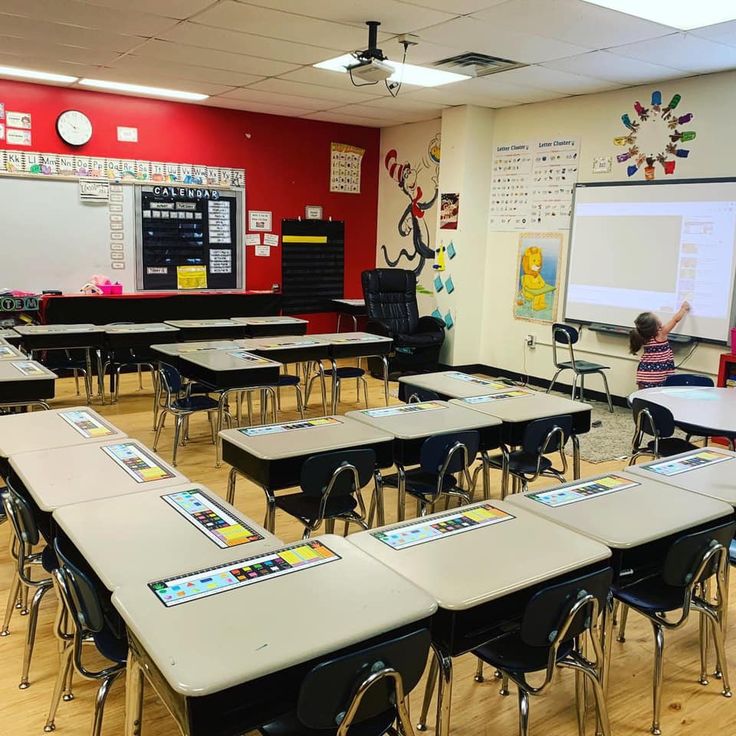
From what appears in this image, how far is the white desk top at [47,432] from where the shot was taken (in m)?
2.73

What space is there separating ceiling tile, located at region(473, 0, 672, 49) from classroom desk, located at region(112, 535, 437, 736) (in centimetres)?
366

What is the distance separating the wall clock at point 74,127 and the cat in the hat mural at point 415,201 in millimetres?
3697

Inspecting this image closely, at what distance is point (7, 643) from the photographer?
2666mm

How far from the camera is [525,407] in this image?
12.2ft

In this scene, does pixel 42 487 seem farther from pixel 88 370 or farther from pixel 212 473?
pixel 88 370

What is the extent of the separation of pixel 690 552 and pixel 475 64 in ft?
14.9

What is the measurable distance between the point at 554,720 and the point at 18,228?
21.7 ft

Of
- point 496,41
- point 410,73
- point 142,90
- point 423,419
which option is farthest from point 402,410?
point 142,90

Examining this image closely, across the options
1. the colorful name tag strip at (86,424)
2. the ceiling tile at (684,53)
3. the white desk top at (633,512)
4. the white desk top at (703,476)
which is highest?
the ceiling tile at (684,53)

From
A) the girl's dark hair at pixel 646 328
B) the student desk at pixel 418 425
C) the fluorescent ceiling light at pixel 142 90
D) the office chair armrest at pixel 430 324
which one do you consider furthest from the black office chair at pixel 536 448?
the fluorescent ceiling light at pixel 142 90

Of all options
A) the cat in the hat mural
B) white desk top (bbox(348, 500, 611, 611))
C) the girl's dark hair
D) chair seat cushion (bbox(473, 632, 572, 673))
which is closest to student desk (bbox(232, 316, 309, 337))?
the cat in the hat mural

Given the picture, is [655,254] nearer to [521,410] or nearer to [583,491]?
[521,410]

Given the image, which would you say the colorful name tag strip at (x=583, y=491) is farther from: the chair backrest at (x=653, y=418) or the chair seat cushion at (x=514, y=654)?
the chair backrest at (x=653, y=418)

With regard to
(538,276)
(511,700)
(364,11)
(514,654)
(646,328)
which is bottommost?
(511,700)
